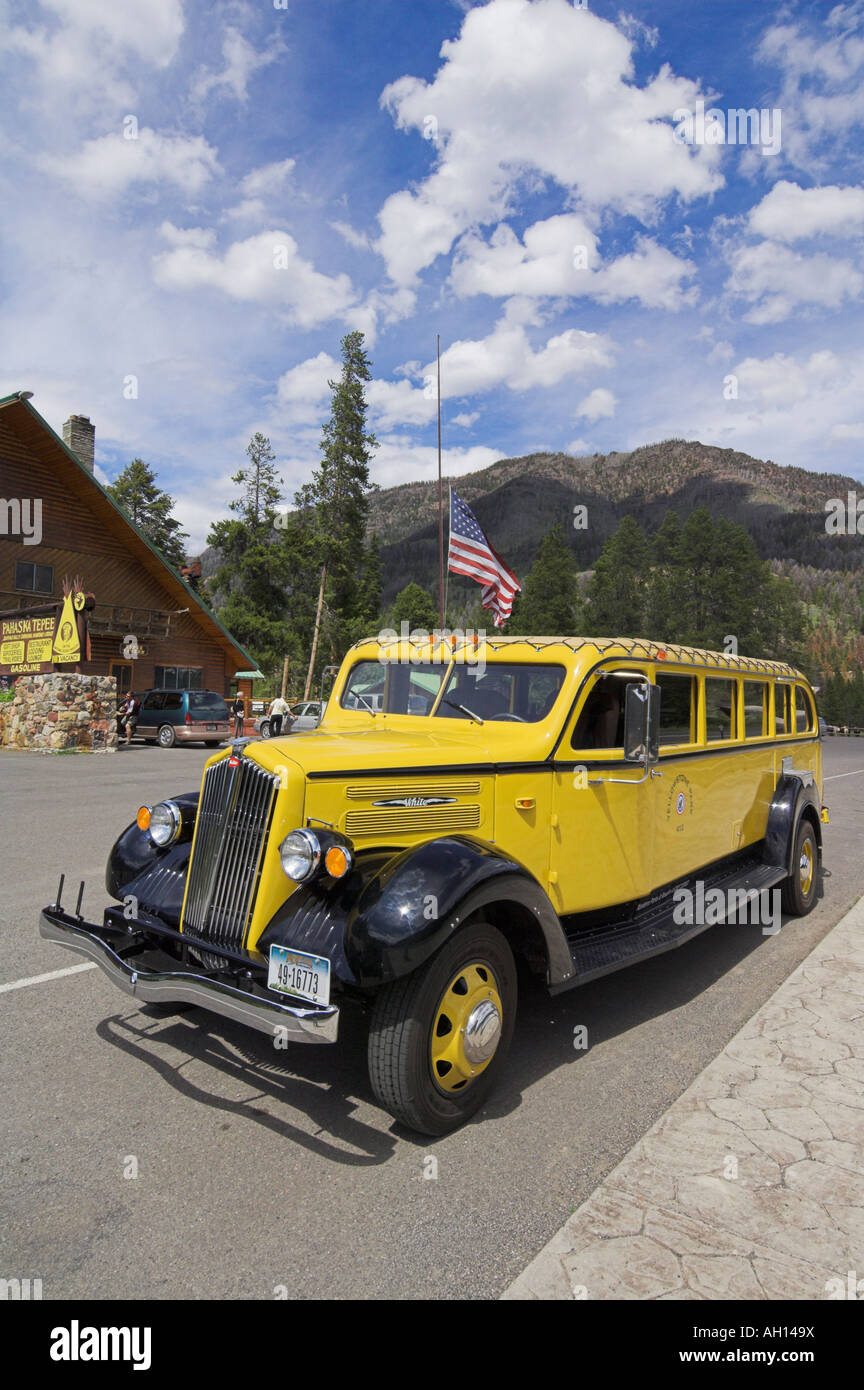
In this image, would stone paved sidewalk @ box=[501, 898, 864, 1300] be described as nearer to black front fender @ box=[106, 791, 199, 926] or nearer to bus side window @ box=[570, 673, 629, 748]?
bus side window @ box=[570, 673, 629, 748]

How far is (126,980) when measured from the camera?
309 cm

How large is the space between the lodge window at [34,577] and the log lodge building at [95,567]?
32 millimetres

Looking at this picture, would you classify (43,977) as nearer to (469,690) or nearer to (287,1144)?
(287,1144)

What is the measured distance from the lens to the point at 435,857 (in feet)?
9.93

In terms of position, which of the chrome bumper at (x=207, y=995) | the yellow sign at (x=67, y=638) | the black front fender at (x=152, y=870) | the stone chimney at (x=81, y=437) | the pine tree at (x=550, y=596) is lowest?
the chrome bumper at (x=207, y=995)

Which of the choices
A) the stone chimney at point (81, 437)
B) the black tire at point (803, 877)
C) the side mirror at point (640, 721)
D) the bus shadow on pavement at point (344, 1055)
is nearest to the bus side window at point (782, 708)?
the black tire at point (803, 877)

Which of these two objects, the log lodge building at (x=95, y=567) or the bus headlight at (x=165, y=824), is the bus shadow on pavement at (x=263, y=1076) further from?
the log lodge building at (x=95, y=567)

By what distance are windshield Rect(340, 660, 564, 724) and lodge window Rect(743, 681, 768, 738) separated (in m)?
2.41

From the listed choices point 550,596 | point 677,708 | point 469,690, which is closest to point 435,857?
point 469,690

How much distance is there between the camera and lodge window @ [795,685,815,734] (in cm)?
695

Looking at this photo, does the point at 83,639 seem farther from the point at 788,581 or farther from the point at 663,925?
the point at 788,581

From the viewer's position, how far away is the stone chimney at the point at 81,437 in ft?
94.7
